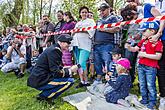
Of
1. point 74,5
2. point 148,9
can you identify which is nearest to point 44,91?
point 148,9

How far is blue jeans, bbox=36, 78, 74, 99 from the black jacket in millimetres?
71

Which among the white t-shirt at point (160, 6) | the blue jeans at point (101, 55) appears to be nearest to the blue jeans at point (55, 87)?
the blue jeans at point (101, 55)

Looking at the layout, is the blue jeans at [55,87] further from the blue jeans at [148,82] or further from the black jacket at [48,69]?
the blue jeans at [148,82]

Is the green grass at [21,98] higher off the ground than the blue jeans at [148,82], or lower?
lower

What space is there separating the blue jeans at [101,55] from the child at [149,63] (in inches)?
41.7

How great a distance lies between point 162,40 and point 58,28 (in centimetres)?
364

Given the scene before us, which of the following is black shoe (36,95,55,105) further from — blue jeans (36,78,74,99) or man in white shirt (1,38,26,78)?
man in white shirt (1,38,26,78)

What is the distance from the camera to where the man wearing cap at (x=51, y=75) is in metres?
4.77

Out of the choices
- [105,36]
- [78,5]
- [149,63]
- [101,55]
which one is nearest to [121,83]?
[149,63]

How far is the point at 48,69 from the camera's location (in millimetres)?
4930

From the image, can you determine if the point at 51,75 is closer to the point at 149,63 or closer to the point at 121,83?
the point at 121,83

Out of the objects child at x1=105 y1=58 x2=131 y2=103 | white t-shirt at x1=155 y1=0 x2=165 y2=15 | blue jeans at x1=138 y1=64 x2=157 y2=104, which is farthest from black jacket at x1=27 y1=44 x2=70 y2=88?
white t-shirt at x1=155 y1=0 x2=165 y2=15

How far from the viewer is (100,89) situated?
17.2 ft

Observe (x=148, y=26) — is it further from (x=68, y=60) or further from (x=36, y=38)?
(x=36, y=38)
